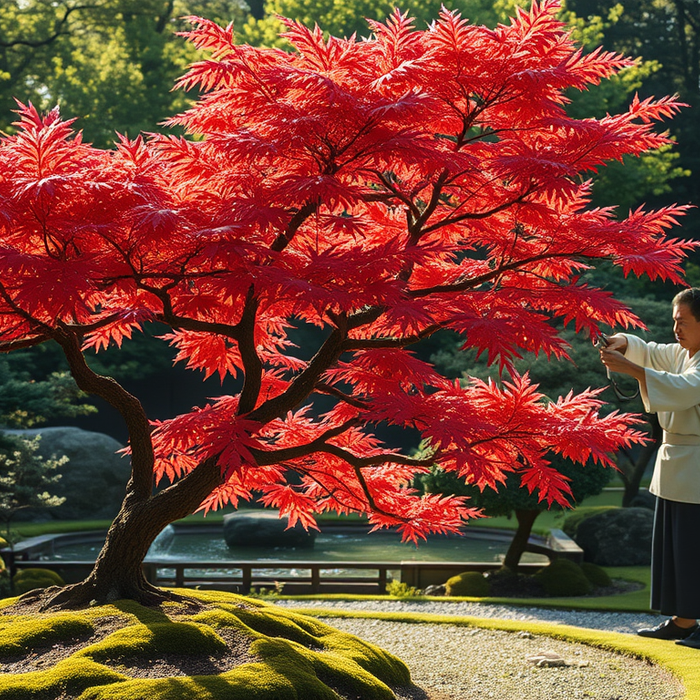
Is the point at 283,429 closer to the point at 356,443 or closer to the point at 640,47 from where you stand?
the point at 356,443

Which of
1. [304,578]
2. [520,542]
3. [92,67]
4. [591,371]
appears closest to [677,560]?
[520,542]

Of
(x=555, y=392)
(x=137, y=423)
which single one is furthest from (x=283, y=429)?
(x=555, y=392)

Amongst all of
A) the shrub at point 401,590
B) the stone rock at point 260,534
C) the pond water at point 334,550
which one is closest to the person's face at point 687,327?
the shrub at point 401,590

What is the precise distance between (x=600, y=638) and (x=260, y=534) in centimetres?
826

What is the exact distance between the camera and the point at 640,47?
79.0 ft

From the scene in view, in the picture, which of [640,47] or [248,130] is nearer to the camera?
[248,130]

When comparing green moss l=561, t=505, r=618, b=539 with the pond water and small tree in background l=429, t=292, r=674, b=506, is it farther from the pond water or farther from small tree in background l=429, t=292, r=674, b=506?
small tree in background l=429, t=292, r=674, b=506

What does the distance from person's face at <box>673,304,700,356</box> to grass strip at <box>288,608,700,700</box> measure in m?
2.00

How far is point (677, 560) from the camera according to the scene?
18.2 feet

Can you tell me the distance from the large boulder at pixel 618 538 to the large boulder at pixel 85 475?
842cm

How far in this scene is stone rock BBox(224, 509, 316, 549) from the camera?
14000 mm

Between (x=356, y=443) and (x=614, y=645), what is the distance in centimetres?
244

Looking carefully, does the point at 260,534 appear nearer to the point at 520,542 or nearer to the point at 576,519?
the point at 576,519

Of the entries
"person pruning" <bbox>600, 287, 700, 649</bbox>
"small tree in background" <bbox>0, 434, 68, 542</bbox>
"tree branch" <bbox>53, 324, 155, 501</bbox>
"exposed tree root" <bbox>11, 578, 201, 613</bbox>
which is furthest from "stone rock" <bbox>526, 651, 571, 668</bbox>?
"small tree in background" <bbox>0, 434, 68, 542</bbox>
